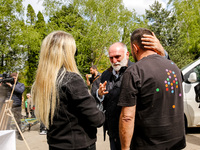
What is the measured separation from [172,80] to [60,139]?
108cm

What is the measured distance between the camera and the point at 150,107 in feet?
5.30

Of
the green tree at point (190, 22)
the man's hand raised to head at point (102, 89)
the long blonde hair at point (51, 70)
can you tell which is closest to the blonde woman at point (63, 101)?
the long blonde hair at point (51, 70)

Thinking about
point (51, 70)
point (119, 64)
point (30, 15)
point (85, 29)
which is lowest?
point (51, 70)

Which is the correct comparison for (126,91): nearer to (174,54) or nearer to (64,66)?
(64,66)

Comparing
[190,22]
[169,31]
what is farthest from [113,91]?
[169,31]

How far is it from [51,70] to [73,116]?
1.45 feet

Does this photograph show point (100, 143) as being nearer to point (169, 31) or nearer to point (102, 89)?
point (102, 89)

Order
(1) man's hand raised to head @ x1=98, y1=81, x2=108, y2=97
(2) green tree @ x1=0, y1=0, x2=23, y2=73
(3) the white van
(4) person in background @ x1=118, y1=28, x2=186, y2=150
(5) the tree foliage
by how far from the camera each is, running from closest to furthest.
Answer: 1. (4) person in background @ x1=118, y1=28, x2=186, y2=150
2. (1) man's hand raised to head @ x1=98, y1=81, x2=108, y2=97
3. (3) the white van
4. (2) green tree @ x1=0, y1=0, x2=23, y2=73
5. (5) the tree foliage

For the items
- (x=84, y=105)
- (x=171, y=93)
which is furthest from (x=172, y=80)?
(x=84, y=105)

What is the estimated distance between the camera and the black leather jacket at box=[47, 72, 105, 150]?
169 cm

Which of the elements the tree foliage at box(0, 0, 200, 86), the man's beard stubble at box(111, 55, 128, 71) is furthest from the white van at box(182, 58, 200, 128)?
the tree foliage at box(0, 0, 200, 86)

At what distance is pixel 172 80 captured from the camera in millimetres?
1683

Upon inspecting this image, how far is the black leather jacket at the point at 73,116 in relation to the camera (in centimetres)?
169

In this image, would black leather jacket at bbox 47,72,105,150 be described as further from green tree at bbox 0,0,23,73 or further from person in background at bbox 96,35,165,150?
green tree at bbox 0,0,23,73
